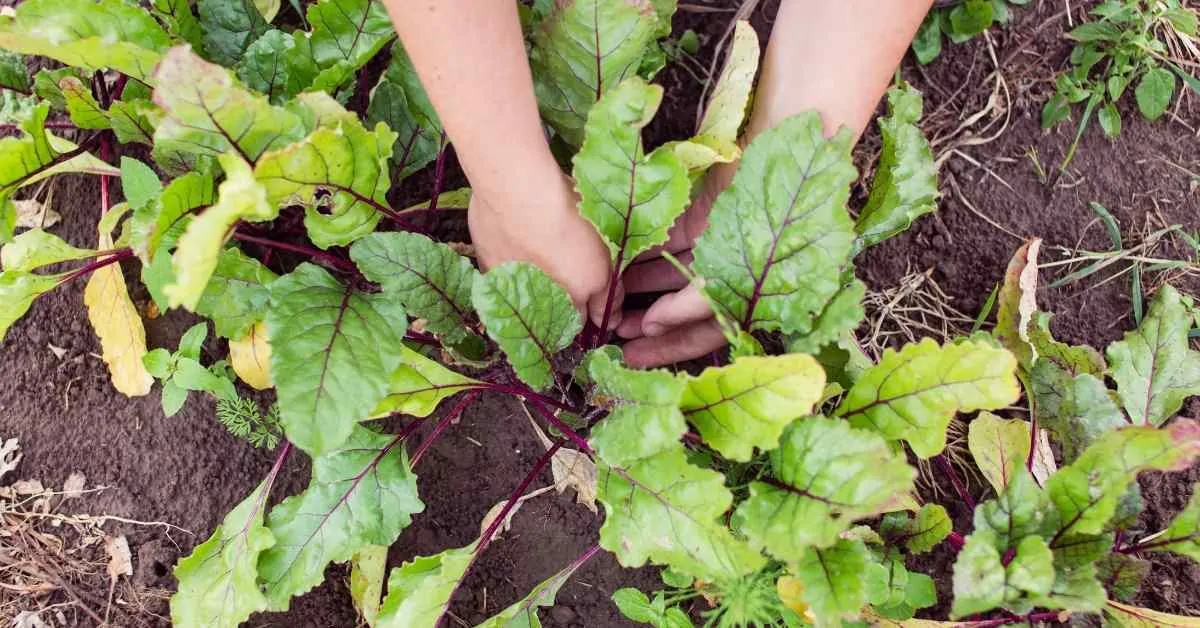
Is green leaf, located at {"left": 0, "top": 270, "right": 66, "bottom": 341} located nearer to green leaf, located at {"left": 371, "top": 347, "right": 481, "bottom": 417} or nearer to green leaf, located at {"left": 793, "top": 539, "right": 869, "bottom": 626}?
green leaf, located at {"left": 371, "top": 347, "right": 481, "bottom": 417}

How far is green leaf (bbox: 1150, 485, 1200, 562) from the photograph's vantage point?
1221mm

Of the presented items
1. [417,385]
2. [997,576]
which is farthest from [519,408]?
[997,576]

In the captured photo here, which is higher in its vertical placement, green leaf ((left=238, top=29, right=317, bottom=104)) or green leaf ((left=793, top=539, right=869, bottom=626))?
Answer: green leaf ((left=238, top=29, right=317, bottom=104))

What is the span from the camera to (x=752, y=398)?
1.14m

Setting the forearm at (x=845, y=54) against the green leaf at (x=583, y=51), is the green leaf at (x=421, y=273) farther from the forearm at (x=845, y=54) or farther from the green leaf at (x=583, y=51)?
the forearm at (x=845, y=54)

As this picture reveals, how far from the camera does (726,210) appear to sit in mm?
1255

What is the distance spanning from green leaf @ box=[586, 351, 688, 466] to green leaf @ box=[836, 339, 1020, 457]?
0.93 feet

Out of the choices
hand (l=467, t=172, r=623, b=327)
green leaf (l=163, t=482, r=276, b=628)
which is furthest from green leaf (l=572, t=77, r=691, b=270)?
green leaf (l=163, t=482, r=276, b=628)

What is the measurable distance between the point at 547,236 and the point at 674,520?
0.45 m

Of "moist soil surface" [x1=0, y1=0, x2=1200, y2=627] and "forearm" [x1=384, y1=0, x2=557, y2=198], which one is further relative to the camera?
"moist soil surface" [x1=0, y1=0, x2=1200, y2=627]

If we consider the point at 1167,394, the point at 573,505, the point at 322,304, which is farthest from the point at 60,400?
the point at 1167,394

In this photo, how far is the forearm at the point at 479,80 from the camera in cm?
110

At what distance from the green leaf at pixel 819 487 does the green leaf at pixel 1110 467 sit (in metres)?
0.23

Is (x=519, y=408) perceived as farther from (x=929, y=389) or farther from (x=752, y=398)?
(x=929, y=389)
